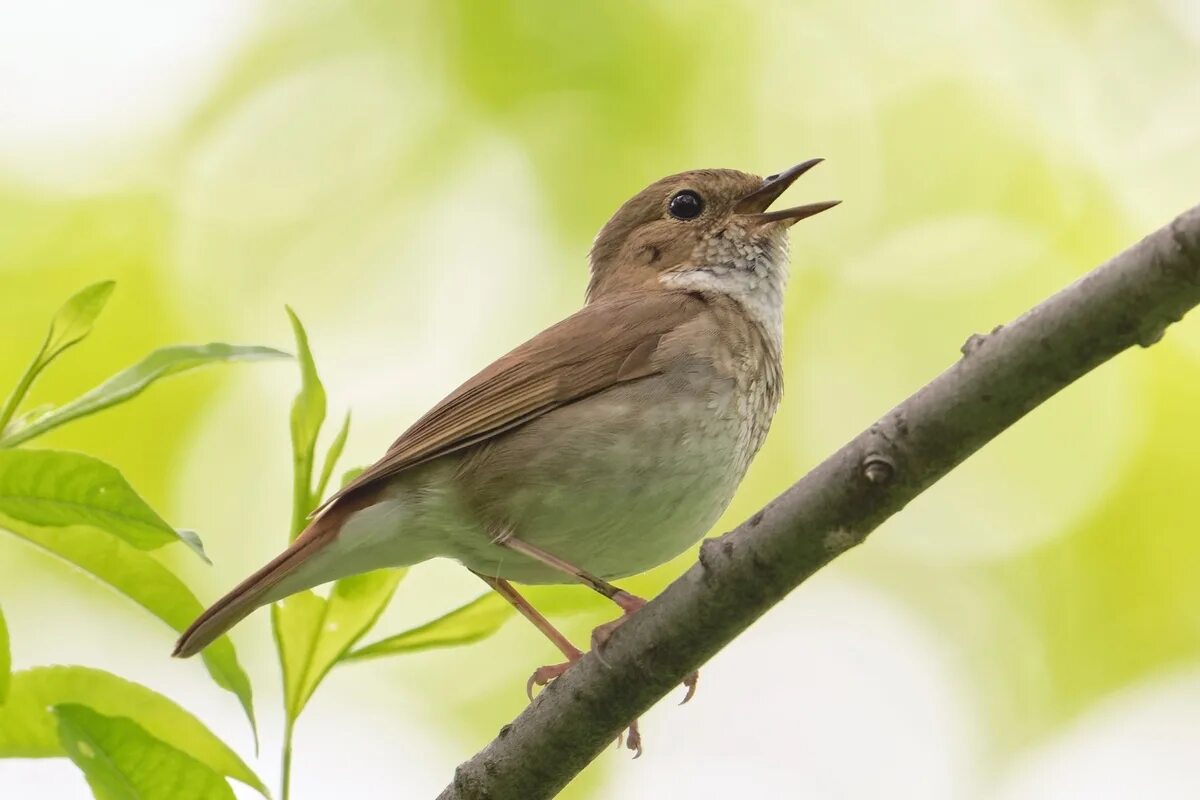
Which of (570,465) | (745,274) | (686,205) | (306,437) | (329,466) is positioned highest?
(686,205)

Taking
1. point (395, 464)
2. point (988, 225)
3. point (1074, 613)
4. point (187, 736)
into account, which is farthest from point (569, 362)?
point (988, 225)

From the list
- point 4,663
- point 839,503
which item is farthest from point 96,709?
point 839,503

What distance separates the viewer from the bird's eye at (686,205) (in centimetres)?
635

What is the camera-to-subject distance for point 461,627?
3.94 meters

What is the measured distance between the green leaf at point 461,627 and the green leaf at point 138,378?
902mm

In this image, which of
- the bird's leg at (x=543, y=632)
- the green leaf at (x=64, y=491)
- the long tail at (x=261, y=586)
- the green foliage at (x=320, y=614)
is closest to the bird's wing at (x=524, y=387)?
the long tail at (x=261, y=586)

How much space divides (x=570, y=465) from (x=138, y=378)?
6.29ft

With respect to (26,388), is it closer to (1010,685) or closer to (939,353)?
(1010,685)

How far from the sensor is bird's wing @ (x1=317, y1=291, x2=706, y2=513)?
5.05 m

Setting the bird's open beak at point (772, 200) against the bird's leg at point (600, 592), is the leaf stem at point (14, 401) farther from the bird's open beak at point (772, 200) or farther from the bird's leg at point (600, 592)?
the bird's open beak at point (772, 200)

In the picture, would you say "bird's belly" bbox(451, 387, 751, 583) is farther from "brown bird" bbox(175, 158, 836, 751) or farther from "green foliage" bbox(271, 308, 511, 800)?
"green foliage" bbox(271, 308, 511, 800)

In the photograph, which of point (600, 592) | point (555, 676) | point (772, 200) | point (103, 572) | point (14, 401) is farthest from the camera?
point (772, 200)

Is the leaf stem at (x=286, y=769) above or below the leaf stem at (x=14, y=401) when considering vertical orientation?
below

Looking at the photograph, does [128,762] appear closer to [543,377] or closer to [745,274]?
[543,377]
